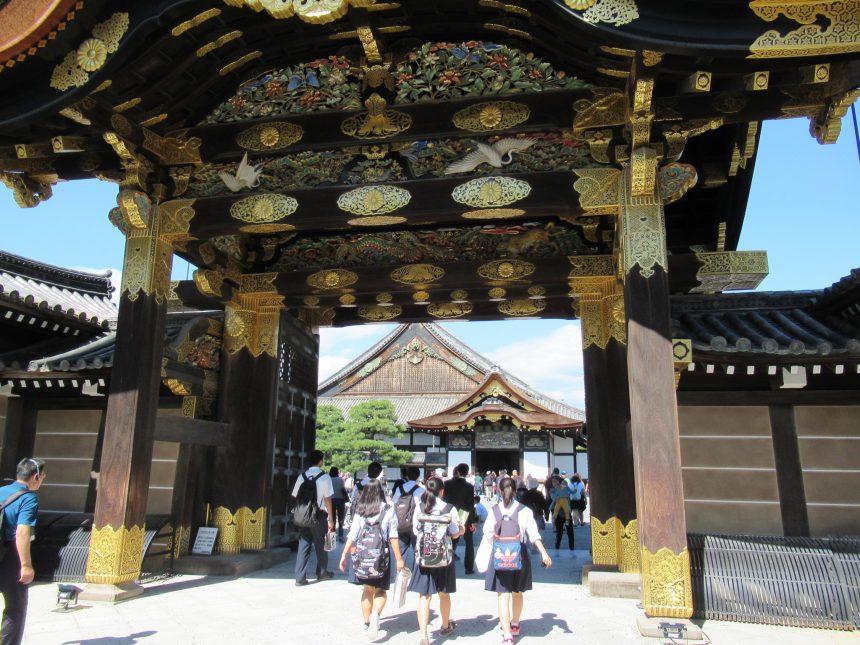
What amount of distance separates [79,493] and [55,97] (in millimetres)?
6401

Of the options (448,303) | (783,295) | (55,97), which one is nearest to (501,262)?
(448,303)

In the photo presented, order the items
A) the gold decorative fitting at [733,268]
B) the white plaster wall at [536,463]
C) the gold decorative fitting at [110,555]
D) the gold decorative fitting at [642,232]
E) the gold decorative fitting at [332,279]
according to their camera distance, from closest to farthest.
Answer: the gold decorative fitting at [642,232] < the gold decorative fitting at [110,555] < the gold decorative fitting at [733,268] < the gold decorative fitting at [332,279] < the white plaster wall at [536,463]

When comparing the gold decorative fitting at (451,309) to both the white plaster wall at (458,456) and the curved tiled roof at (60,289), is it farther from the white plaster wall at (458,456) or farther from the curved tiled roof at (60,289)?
the white plaster wall at (458,456)

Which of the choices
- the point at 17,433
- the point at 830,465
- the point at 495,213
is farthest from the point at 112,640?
the point at 830,465

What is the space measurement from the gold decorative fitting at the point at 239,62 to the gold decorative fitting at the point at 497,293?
4646 mm

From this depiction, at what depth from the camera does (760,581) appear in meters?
6.33

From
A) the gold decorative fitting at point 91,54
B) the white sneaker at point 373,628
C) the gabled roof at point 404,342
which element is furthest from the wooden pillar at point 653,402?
the gabled roof at point 404,342

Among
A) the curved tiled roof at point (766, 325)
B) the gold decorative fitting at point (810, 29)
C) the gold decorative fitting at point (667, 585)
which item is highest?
the gold decorative fitting at point (810, 29)

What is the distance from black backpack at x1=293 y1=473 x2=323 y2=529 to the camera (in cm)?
785

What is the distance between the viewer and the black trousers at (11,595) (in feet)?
14.0

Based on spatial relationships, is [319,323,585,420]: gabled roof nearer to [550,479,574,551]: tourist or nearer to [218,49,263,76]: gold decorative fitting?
[550,479,574,551]: tourist

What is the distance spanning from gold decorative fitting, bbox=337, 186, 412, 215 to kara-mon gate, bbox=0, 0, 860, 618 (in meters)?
0.02

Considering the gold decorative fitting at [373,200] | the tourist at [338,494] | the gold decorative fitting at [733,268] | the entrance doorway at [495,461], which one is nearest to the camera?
the gold decorative fitting at [373,200]

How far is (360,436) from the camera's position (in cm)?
2653
